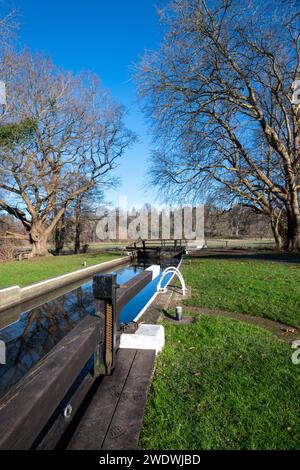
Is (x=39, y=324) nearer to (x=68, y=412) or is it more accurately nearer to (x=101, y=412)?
(x=68, y=412)

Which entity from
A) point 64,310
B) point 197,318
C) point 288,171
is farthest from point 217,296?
point 288,171

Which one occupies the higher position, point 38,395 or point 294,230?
point 294,230

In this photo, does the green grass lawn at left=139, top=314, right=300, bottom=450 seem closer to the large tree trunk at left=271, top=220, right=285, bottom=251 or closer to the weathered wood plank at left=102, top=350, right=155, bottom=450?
the weathered wood plank at left=102, top=350, right=155, bottom=450

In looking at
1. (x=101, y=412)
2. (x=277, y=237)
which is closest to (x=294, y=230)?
(x=277, y=237)

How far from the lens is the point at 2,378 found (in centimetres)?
392

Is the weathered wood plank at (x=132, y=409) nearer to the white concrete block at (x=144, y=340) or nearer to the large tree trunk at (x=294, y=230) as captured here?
the white concrete block at (x=144, y=340)

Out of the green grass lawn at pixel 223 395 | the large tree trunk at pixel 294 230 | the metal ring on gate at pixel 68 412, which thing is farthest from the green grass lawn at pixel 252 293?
the large tree trunk at pixel 294 230

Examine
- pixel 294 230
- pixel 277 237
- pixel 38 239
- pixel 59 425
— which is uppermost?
pixel 294 230

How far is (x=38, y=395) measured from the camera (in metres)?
1.50

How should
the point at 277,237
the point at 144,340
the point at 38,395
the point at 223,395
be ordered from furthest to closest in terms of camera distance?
the point at 277,237 → the point at 144,340 → the point at 223,395 → the point at 38,395

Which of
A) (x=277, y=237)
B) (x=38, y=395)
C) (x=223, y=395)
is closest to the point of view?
(x=38, y=395)

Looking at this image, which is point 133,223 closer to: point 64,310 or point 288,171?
point 288,171

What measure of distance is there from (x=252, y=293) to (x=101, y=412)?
5303mm

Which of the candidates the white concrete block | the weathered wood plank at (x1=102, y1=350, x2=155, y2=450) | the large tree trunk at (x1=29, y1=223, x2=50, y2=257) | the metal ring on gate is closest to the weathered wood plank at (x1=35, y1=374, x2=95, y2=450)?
the metal ring on gate
